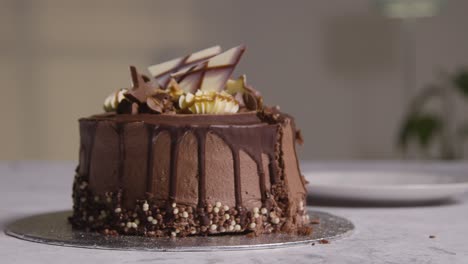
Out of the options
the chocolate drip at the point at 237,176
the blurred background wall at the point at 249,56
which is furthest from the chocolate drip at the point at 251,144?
the blurred background wall at the point at 249,56

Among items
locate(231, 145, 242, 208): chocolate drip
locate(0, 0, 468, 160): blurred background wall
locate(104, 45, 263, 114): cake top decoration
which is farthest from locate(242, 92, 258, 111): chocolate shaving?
locate(0, 0, 468, 160): blurred background wall

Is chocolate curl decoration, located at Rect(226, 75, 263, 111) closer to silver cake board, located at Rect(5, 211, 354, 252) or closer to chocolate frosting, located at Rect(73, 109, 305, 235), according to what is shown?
chocolate frosting, located at Rect(73, 109, 305, 235)

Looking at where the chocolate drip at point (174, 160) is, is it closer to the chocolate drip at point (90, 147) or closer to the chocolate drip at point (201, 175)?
the chocolate drip at point (201, 175)

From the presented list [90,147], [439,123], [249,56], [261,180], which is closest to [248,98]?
[261,180]

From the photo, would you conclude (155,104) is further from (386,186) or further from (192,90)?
(386,186)

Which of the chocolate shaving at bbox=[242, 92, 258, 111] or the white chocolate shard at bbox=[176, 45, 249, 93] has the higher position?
the white chocolate shard at bbox=[176, 45, 249, 93]

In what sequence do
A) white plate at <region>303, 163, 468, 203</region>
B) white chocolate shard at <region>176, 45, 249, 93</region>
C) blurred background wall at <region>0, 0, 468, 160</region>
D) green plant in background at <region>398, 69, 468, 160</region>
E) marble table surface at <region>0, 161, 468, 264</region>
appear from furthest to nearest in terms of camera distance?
blurred background wall at <region>0, 0, 468, 160</region> → green plant in background at <region>398, 69, 468, 160</region> → white plate at <region>303, 163, 468, 203</region> → white chocolate shard at <region>176, 45, 249, 93</region> → marble table surface at <region>0, 161, 468, 264</region>

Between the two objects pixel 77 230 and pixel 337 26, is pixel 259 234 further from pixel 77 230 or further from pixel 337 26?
pixel 337 26
